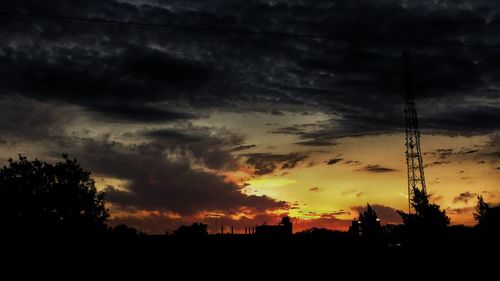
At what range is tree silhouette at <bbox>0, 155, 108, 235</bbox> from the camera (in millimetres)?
57625

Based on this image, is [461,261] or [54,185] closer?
[461,261]

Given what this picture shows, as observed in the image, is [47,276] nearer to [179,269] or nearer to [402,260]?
[179,269]

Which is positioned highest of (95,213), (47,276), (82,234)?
(95,213)

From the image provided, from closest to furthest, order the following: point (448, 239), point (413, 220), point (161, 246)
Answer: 1. point (161, 246)
2. point (448, 239)
3. point (413, 220)

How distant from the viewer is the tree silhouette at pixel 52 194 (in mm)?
57625

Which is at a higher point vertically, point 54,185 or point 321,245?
point 54,185

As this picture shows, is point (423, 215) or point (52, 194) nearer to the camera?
point (52, 194)

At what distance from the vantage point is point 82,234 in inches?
1162

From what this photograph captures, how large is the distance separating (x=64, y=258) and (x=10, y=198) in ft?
112

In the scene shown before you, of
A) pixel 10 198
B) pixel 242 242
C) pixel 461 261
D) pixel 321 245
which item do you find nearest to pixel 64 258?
pixel 242 242

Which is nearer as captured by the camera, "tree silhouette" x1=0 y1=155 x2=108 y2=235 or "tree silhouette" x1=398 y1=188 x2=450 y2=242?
"tree silhouette" x1=0 y1=155 x2=108 y2=235

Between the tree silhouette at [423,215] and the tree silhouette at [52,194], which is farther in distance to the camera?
the tree silhouette at [423,215]

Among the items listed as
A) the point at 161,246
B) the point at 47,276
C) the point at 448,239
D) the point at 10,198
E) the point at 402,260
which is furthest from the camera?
the point at 10,198

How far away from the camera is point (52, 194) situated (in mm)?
60469
